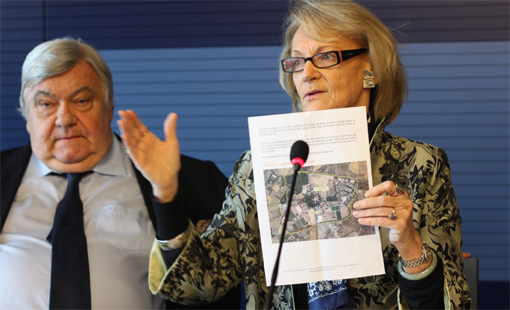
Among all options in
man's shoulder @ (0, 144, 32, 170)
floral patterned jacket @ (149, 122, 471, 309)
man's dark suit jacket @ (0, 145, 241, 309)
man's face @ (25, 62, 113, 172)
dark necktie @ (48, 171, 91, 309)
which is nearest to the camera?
floral patterned jacket @ (149, 122, 471, 309)

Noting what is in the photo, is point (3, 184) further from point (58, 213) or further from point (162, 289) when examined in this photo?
point (162, 289)

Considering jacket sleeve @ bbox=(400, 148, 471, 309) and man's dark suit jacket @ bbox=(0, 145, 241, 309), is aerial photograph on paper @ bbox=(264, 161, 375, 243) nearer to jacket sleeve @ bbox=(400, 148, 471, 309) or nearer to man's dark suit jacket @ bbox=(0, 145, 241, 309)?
jacket sleeve @ bbox=(400, 148, 471, 309)

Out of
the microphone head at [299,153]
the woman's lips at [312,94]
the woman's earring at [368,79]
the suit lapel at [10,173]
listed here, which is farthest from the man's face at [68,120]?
the microphone head at [299,153]

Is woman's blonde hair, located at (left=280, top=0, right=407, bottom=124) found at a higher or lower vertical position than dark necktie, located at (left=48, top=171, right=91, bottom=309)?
higher

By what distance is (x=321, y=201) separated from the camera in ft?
6.40

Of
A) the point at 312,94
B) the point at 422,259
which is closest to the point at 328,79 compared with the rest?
the point at 312,94

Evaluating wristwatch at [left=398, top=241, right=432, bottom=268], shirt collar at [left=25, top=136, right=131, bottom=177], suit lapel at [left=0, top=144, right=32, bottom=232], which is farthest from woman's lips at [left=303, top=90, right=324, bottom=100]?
suit lapel at [left=0, top=144, right=32, bottom=232]

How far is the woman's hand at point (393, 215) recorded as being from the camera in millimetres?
1809

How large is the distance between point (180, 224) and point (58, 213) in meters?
1.04

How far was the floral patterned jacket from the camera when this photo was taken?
79.6 inches

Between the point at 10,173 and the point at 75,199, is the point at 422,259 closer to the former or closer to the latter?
the point at 75,199

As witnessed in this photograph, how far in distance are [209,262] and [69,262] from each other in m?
0.83

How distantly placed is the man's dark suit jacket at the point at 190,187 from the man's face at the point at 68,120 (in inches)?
5.8

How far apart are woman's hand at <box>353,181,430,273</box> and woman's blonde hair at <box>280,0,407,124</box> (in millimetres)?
533
